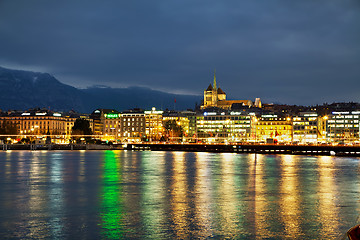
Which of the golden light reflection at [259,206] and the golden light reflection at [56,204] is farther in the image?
the golden light reflection at [56,204]

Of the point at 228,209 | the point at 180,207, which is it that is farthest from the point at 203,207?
the point at 228,209

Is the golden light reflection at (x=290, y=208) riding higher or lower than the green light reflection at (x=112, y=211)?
lower

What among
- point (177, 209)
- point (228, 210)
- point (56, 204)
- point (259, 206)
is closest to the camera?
point (228, 210)

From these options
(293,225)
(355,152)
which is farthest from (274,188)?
(355,152)

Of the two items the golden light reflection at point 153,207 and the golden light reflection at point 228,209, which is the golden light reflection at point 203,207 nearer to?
the golden light reflection at point 228,209

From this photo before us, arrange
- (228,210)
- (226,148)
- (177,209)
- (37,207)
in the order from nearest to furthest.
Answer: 1. (228,210)
2. (177,209)
3. (37,207)
4. (226,148)

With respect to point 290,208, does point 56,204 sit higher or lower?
higher

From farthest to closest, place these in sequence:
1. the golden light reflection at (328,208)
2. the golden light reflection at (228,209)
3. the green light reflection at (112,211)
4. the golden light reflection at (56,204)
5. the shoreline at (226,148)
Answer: the shoreline at (226,148) → the golden light reflection at (56,204) → the golden light reflection at (328,208) → the golden light reflection at (228,209) → the green light reflection at (112,211)

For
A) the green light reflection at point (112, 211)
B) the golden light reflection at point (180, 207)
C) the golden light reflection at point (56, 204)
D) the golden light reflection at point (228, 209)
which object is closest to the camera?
the green light reflection at point (112, 211)

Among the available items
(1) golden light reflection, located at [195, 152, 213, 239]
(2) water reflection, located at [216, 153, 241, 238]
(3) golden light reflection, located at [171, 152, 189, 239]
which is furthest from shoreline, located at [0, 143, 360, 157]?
(2) water reflection, located at [216, 153, 241, 238]

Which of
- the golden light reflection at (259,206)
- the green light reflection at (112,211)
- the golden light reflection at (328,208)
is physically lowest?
the golden light reflection at (328,208)

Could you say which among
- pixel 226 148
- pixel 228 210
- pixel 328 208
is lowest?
pixel 328 208

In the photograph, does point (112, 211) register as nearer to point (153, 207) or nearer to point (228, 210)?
point (153, 207)

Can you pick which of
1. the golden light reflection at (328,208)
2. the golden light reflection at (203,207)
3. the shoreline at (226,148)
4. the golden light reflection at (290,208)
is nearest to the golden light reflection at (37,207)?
the golden light reflection at (203,207)
